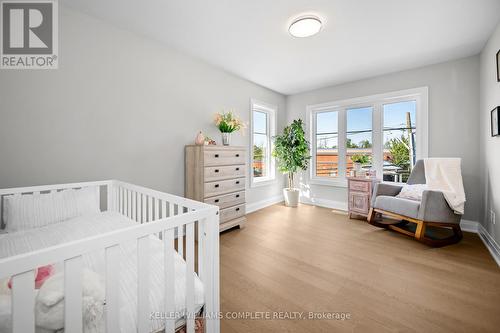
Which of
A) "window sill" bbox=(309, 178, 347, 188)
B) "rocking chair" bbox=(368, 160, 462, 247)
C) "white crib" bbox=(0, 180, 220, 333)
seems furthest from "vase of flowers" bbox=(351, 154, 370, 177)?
"white crib" bbox=(0, 180, 220, 333)

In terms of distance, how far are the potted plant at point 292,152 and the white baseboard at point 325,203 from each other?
32 centimetres

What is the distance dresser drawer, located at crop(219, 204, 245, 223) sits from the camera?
294 cm

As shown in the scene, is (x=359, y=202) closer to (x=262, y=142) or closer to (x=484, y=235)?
(x=484, y=235)

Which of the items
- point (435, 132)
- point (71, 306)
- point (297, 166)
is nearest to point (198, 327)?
point (71, 306)

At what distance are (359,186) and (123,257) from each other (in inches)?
138

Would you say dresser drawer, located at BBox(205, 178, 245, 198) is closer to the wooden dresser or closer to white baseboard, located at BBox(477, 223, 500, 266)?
the wooden dresser

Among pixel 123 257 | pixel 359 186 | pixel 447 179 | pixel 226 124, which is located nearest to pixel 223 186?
pixel 226 124

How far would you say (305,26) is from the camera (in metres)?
2.21

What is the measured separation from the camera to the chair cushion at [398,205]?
2598mm

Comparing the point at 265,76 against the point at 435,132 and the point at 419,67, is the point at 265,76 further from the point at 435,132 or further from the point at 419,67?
the point at 435,132

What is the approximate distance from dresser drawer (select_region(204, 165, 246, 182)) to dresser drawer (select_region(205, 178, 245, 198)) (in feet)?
0.20

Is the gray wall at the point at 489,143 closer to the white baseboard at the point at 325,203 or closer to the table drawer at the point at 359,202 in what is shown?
the table drawer at the point at 359,202

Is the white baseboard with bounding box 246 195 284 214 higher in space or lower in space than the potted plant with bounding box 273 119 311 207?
lower

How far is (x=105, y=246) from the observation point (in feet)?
2.55
